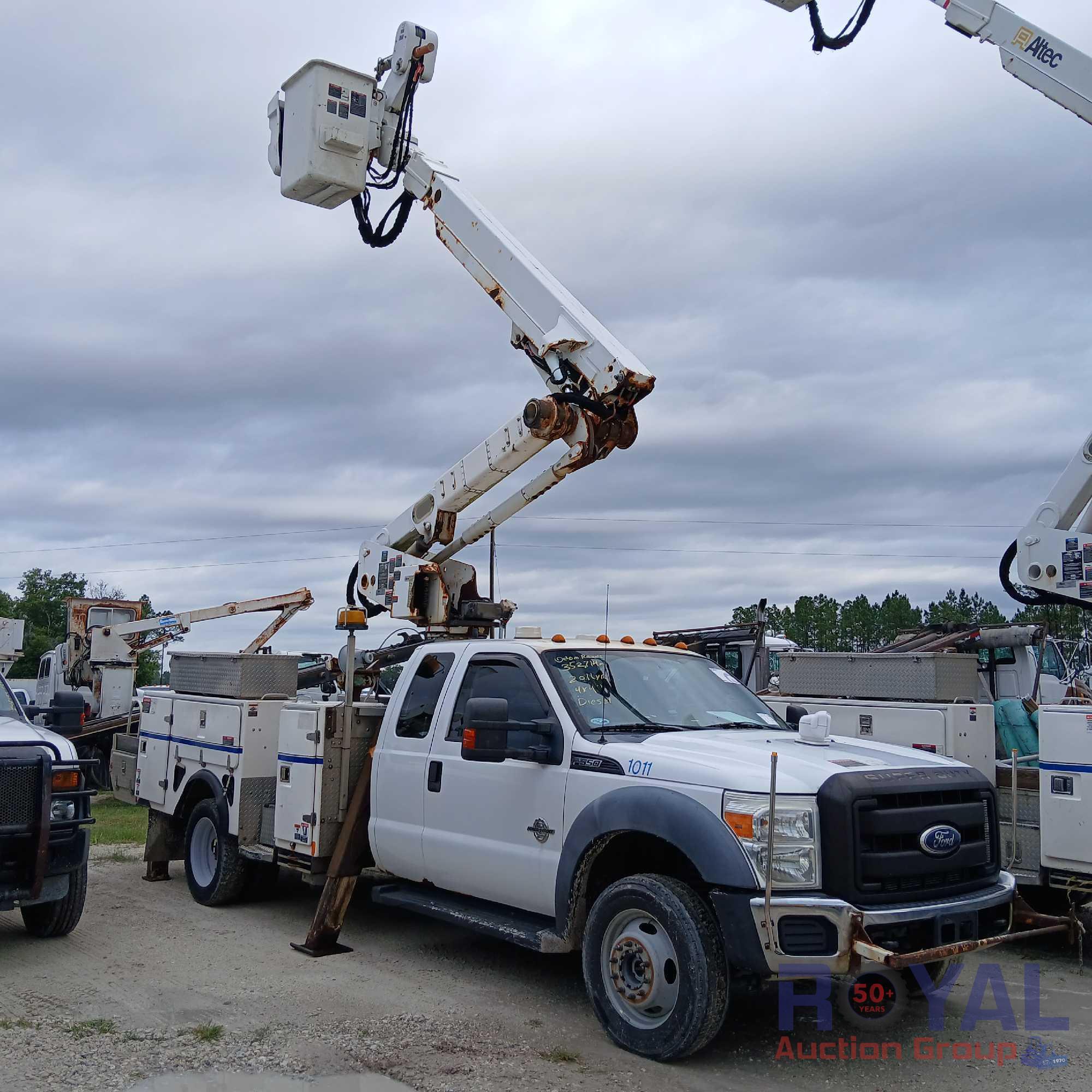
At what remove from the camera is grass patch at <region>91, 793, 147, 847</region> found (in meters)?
13.3

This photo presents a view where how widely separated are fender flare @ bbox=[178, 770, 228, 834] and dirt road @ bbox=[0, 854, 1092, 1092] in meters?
0.98

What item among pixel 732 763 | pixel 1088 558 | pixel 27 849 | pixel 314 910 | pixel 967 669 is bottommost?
pixel 314 910

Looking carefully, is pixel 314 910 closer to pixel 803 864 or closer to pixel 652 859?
pixel 652 859

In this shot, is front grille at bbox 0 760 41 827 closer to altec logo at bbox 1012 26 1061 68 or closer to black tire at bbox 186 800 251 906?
black tire at bbox 186 800 251 906

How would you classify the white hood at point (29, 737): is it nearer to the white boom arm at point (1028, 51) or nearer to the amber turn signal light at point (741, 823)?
the amber turn signal light at point (741, 823)

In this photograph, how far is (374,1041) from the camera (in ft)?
18.9

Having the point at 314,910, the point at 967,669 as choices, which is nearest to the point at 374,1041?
the point at 314,910

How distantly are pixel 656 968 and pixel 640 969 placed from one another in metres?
0.14

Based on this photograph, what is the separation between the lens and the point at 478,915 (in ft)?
21.8

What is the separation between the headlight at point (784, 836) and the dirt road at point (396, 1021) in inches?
38.5

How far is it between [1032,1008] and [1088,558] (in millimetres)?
5570

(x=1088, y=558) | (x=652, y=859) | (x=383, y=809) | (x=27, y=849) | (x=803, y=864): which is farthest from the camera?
(x=1088, y=558)

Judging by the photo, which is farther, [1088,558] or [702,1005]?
[1088,558]

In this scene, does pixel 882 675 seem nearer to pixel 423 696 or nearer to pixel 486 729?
pixel 423 696
